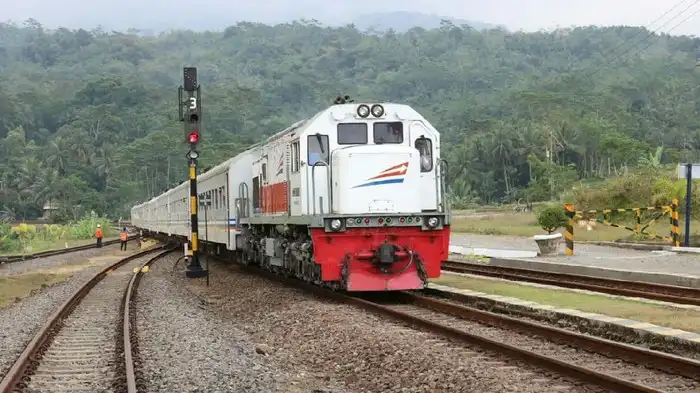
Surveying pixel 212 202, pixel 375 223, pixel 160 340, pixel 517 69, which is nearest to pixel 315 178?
pixel 375 223

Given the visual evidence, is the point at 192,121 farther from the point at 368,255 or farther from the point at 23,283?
the point at 368,255

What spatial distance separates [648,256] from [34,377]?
1624 centimetres

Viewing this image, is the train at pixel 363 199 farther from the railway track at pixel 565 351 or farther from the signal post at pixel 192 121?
the signal post at pixel 192 121

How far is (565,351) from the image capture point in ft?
28.7

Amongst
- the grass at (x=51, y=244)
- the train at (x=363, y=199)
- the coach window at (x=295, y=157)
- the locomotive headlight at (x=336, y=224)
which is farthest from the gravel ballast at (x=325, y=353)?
the grass at (x=51, y=244)

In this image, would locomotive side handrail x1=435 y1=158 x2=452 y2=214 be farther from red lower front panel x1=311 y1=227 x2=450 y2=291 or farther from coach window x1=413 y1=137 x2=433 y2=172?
red lower front panel x1=311 y1=227 x2=450 y2=291

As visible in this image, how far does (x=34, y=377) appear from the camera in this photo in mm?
8602

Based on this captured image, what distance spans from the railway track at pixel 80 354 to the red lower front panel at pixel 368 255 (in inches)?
125

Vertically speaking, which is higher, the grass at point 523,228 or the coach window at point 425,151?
the coach window at point 425,151

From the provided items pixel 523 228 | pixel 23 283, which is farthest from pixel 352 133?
pixel 523 228

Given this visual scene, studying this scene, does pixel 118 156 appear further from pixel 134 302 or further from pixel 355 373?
pixel 355 373

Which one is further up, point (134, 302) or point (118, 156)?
point (118, 156)

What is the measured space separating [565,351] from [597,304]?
11.1ft

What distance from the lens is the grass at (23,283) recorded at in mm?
19547
